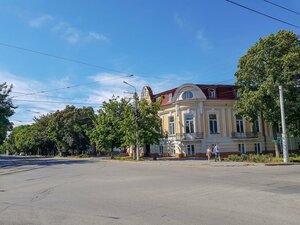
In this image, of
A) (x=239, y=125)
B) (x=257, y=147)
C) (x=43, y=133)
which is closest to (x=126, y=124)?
(x=239, y=125)

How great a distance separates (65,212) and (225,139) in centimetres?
4405

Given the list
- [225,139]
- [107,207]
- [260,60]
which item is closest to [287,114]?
[260,60]

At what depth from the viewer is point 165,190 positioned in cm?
1352

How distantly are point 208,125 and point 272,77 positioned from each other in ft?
50.7

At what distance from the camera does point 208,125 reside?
51406 millimetres

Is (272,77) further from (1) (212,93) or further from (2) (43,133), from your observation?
(2) (43,133)

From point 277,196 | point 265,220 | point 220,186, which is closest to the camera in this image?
point 265,220

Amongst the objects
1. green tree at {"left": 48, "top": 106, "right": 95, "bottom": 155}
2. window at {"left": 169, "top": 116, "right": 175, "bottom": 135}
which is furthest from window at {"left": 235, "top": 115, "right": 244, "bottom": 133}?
green tree at {"left": 48, "top": 106, "right": 95, "bottom": 155}

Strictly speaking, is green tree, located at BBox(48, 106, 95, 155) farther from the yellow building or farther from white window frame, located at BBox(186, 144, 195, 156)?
white window frame, located at BBox(186, 144, 195, 156)

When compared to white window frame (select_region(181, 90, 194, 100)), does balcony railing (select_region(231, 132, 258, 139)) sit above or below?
below

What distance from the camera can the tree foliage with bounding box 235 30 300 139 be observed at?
→ 36.9 m

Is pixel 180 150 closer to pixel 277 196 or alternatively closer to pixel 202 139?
pixel 202 139

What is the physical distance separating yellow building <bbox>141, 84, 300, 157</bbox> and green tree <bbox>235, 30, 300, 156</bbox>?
10.1 meters

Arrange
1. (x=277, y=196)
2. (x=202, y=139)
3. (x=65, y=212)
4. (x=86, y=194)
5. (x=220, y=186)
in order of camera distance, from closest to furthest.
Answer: (x=65, y=212) → (x=277, y=196) → (x=86, y=194) → (x=220, y=186) → (x=202, y=139)
